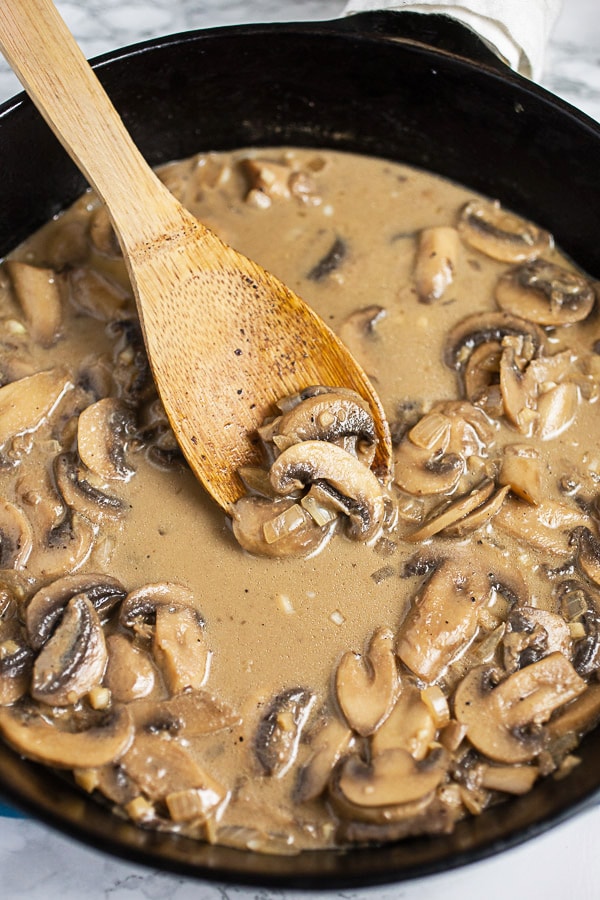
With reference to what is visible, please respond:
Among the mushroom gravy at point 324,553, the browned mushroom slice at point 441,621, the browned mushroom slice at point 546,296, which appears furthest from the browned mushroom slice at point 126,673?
the browned mushroom slice at point 546,296

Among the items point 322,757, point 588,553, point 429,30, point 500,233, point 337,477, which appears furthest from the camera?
point 500,233

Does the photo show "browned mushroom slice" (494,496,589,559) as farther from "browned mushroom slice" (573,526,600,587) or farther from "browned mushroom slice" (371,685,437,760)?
"browned mushroom slice" (371,685,437,760)

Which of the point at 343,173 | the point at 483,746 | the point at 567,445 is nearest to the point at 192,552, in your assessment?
the point at 483,746

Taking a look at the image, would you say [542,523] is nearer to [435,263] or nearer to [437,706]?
[437,706]

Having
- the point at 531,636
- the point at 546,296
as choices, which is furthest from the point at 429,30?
the point at 531,636

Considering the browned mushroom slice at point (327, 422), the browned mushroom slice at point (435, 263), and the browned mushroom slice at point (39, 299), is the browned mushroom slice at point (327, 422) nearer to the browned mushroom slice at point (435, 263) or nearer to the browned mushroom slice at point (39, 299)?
the browned mushroom slice at point (435, 263)

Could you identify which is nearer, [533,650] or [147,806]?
[147,806]

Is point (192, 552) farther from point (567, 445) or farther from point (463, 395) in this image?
point (567, 445)
